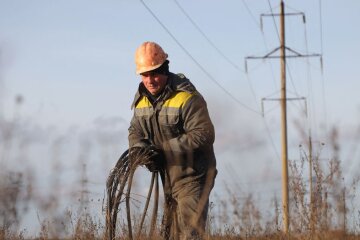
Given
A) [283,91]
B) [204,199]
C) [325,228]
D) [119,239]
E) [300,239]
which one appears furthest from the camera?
[283,91]

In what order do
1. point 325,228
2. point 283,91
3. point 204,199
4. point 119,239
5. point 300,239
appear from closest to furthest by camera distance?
point 325,228, point 300,239, point 204,199, point 119,239, point 283,91

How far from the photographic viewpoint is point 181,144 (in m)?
7.16

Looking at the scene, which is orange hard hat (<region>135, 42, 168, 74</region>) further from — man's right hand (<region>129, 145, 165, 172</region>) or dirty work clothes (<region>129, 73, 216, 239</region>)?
man's right hand (<region>129, 145, 165, 172</region>)

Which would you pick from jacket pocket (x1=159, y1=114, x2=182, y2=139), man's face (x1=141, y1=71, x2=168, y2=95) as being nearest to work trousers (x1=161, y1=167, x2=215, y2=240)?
jacket pocket (x1=159, y1=114, x2=182, y2=139)

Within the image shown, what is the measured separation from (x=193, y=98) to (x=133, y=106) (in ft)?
2.60

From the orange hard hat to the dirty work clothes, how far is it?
7.3 inches

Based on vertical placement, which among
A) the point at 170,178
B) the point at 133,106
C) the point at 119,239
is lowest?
the point at 119,239

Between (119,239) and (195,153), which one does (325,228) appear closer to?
(195,153)

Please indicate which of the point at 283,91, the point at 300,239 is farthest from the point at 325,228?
the point at 283,91

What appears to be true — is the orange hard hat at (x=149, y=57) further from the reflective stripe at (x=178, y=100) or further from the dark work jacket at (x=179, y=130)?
the reflective stripe at (x=178, y=100)

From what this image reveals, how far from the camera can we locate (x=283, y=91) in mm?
28797

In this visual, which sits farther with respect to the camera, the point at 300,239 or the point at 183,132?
the point at 183,132

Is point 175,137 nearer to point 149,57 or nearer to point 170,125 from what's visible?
point 170,125

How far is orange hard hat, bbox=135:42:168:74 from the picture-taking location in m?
7.46
